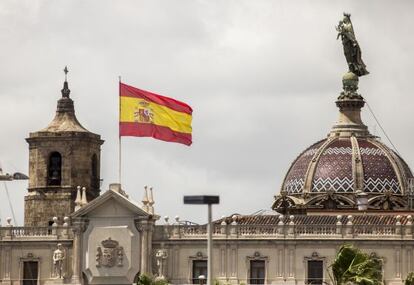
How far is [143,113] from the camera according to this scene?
648 feet

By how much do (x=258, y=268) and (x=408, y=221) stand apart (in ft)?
36.9

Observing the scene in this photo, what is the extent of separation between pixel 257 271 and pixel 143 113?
46.2 ft

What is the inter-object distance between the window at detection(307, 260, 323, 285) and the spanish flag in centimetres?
1280

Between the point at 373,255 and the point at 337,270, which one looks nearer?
the point at 337,270

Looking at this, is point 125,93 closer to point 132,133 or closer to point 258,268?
point 132,133

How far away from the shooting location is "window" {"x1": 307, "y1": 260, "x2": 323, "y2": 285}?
19838 centimetres

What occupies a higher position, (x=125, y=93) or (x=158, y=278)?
(x=125, y=93)

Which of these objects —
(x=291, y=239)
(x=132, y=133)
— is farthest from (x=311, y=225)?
(x=132, y=133)

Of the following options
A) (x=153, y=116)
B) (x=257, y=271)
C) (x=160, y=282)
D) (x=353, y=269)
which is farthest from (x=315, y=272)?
(x=353, y=269)

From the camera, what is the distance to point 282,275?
199m

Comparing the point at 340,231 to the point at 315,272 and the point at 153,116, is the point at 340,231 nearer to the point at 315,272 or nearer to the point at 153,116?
the point at 315,272

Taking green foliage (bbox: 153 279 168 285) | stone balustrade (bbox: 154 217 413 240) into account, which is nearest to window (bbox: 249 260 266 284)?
stone balustrade (bbox: 154 217 413 240)

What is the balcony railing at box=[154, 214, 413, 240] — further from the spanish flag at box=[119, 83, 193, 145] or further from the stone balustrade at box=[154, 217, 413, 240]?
the spanish flag at box=[119, 83, 193, 145]

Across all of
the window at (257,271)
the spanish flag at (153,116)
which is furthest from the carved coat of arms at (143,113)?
the window at (257,271)
